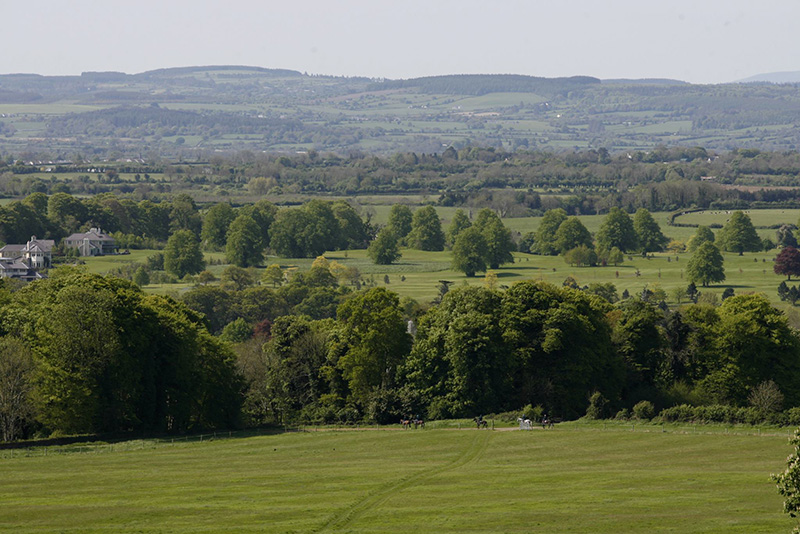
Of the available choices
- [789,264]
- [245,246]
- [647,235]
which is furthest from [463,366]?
[647,235]

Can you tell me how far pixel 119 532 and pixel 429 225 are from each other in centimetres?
15702

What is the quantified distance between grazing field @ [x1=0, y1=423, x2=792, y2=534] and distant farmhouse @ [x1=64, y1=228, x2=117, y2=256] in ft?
387

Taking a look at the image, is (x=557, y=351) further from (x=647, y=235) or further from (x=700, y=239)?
(x=647, y=235)

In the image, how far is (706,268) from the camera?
14438 cm

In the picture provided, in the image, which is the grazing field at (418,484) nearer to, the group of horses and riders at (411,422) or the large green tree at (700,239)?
the group of horses and riders at (411,422)

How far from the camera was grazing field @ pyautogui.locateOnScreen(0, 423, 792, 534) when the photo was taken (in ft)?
140

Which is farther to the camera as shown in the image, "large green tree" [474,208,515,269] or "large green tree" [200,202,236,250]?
"large green tree" [200,202,236,250]

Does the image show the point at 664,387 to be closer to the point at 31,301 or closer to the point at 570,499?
the point at 570,499

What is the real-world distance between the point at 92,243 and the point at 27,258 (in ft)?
59.7

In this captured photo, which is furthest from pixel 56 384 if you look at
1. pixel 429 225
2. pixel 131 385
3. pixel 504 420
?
pixel 429 225

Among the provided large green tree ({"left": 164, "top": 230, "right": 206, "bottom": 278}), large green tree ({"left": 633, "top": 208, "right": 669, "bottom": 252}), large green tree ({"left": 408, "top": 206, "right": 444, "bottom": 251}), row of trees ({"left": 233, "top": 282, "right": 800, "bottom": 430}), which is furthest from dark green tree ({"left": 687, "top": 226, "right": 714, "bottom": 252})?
row of trees ({"left": 233, "top": 282, "right": 800, "bottom": 430})

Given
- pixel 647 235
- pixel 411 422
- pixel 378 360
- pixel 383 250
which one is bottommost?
pixel 383 250

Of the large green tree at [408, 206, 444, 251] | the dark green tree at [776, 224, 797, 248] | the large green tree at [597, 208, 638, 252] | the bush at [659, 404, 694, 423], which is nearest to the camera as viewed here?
the bush at [659, 404, 694, 423]

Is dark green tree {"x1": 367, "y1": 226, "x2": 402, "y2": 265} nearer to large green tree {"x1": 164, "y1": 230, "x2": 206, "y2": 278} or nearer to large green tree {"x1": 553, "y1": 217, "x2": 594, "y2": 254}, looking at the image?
large green tree {"x1": 164, "y1": 230, "x2": 206, "y2": 278}
